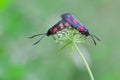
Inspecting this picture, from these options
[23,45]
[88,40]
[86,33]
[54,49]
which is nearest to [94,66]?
[88,40]

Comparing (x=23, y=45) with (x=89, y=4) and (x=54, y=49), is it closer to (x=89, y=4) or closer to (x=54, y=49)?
(x=54, y=49)

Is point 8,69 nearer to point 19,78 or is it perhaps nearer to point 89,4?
point 19,78

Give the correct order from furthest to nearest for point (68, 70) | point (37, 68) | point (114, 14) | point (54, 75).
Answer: point (114, 14), point (68, 70), point (54, 75), point (37, 68)

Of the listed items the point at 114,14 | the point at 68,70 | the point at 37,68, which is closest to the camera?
the point at 37,68

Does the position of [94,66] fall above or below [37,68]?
below

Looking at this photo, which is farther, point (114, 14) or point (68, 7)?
point (114, 14)

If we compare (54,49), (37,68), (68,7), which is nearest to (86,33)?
(37,68)
